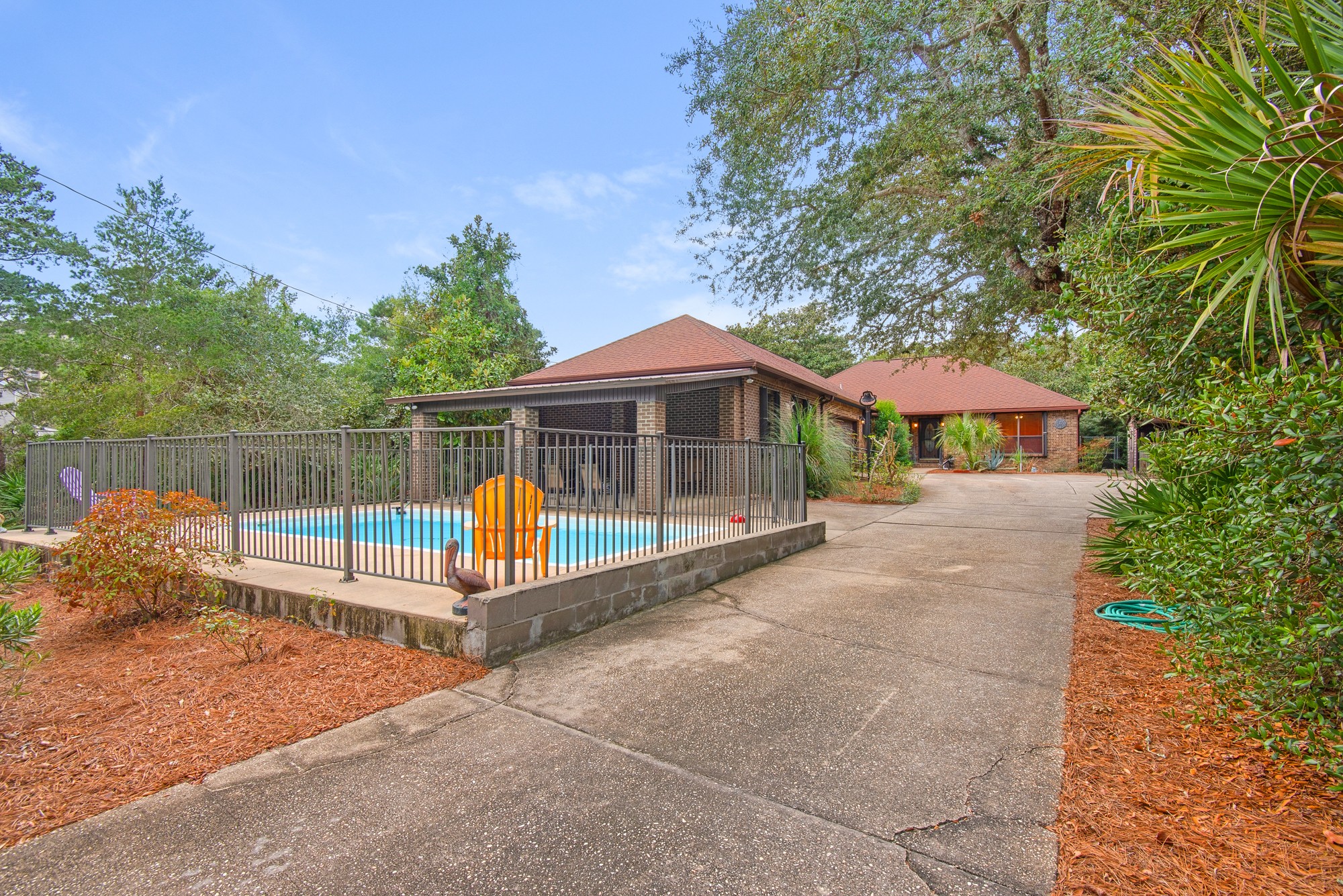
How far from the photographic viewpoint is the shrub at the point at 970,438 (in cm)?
2466

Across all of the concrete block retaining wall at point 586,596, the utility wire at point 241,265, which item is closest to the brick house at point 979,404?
the utility wire at point 241,265

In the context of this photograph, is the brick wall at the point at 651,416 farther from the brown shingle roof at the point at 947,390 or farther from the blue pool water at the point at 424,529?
the brown shingle roof at the point at 947,390

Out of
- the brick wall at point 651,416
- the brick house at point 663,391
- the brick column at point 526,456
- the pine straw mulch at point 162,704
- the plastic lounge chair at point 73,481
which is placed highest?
the brick house at point 663,391

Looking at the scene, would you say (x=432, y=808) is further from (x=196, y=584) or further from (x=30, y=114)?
(x=30, y=114)

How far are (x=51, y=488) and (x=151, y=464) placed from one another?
316 centimetres

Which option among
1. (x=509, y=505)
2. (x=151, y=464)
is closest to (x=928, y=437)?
(x=509, y=505)

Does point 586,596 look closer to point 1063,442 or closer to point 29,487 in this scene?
point 29,487

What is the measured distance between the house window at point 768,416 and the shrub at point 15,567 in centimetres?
1255

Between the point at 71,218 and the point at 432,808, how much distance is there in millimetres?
27893

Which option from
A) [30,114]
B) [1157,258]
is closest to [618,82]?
[1157,258]

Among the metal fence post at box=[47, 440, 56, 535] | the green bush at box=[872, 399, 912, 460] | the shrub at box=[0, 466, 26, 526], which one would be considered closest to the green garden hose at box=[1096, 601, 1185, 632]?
the green bush at box=[872, 399, 912, 460]

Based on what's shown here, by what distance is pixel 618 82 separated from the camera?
13328 mm

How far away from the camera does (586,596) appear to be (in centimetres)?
473

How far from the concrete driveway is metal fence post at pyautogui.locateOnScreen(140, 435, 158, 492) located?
5.08 meters
